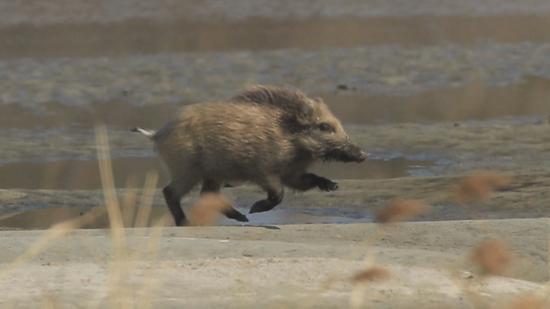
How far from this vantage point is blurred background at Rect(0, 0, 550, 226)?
572 inches

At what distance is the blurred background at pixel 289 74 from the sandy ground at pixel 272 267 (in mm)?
3869

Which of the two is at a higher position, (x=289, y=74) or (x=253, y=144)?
(x=253, y=144)

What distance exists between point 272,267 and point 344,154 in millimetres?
3341

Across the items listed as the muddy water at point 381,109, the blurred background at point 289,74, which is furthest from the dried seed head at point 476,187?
the muddy water at point 381,109

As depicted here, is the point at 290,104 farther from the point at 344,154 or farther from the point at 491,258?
the point at 491,258

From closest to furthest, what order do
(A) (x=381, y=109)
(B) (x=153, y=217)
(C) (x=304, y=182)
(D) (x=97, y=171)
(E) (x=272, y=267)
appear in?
1. (E) (x=272, y=267)
2. (C) (x=304, y=182)
3. (B) (x=153, y=217)
4. (D) (x=97, y=171)
5. (A) (x=381, y=109)

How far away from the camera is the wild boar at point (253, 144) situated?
33.7 feet

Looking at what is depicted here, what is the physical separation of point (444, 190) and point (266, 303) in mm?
5498

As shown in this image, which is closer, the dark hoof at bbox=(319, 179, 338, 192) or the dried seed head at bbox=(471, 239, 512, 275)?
the dried seed head at bbox=(471, 239, 512, 275)

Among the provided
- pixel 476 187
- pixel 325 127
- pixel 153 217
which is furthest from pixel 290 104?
pixel 476 187

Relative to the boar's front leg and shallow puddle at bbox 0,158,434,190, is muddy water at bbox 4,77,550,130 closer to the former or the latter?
shallow puddle at bbox 0,158,434,190

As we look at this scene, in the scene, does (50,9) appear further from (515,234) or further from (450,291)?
(450,291)

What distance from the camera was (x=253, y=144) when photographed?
407 inches

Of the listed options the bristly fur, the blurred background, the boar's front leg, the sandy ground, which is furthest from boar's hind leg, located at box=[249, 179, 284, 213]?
the blurred background
